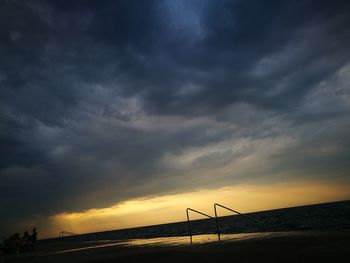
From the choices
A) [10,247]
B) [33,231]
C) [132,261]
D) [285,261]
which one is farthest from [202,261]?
[33,231]

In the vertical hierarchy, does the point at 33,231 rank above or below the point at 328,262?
above

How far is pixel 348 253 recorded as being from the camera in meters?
12.0

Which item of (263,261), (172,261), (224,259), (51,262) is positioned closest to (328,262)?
(263,261)

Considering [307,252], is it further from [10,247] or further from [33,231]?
[33,231]

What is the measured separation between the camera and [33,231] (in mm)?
60031

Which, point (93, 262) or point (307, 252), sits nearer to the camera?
point (307, 252)

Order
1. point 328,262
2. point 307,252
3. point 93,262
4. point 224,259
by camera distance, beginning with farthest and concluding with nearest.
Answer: point 93,262, point 224,259, point 307,252, point 328,262

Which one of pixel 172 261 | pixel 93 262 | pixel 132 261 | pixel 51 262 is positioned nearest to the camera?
pixel 172 261

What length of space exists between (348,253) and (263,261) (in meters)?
3.46

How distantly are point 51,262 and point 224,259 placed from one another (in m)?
17.6

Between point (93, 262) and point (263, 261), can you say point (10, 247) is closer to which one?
point (93, 262)

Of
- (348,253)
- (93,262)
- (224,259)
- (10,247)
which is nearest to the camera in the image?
(348,253)

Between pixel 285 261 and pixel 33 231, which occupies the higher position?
pixel 33 231

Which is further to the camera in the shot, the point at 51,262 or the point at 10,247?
the point at 10,247
